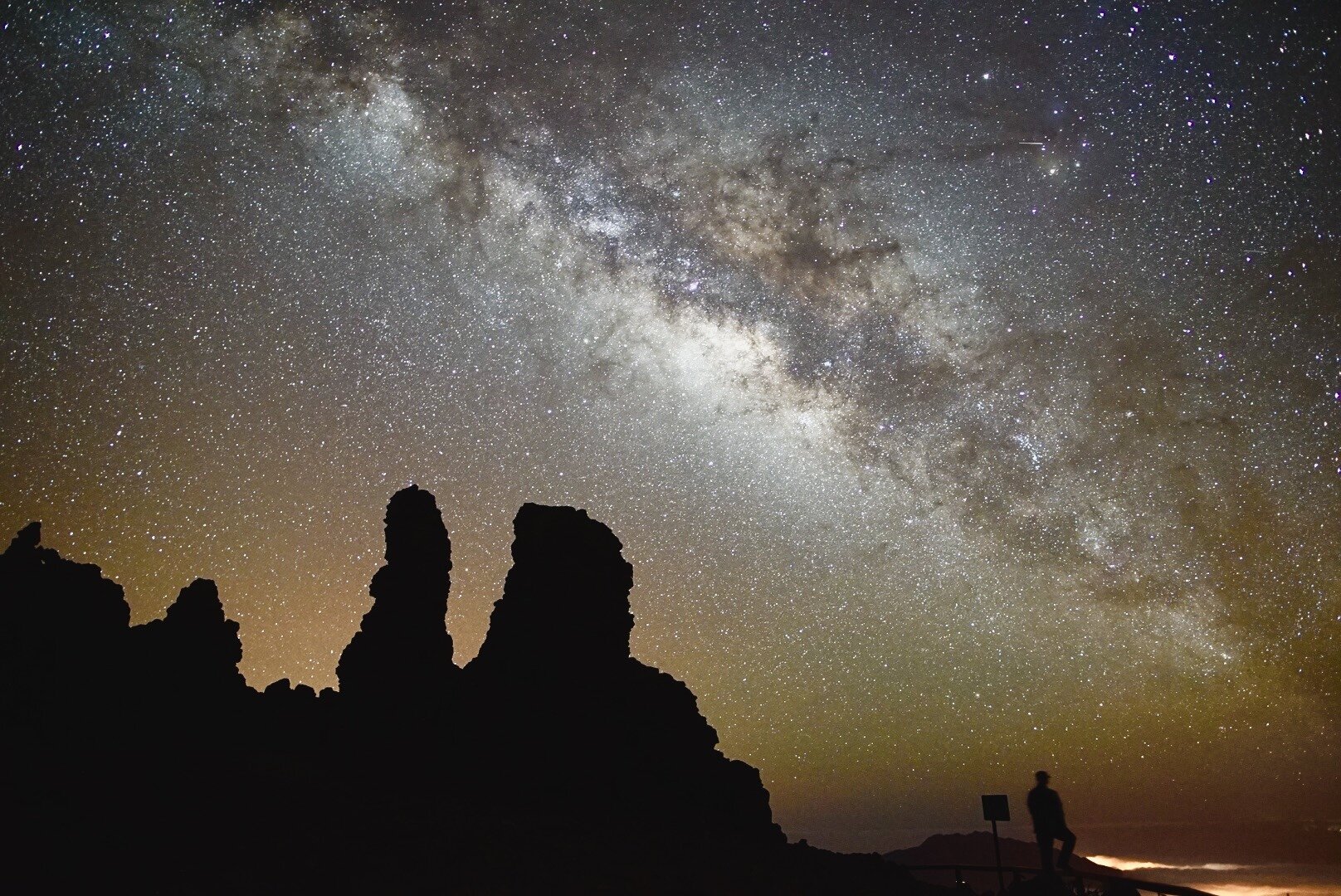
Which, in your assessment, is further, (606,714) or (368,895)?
(606,714)

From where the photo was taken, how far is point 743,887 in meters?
19.8

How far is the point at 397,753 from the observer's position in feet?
117

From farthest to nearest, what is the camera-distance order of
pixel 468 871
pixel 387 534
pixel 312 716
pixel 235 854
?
pixel 387 534 → pixel 312 716 → pixel 235 854 → pixel 468 871

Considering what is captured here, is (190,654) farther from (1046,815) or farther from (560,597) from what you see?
(1046,815)

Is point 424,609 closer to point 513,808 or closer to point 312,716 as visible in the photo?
point 312,716

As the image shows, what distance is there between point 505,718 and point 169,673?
1706 cm

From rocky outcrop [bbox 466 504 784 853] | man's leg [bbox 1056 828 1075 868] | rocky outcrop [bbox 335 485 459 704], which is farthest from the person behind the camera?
rocky outcrop [bbox 335 485 459 704]

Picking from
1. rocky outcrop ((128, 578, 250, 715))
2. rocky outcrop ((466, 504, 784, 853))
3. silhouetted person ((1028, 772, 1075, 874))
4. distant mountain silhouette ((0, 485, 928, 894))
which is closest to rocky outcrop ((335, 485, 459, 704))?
distant mountain silhouette ((0, 485, 928, 894))

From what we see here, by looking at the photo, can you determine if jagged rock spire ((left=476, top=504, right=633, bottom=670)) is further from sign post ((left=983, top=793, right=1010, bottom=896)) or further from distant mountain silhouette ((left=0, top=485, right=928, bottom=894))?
sign post ((left=983, top=793, right=1010, bottom=896))

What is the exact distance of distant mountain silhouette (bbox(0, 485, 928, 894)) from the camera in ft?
65.9

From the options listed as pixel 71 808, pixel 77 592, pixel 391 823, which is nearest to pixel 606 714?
pixel 391 823

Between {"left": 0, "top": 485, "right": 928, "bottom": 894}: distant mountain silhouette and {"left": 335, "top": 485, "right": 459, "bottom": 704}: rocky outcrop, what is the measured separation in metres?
0.13

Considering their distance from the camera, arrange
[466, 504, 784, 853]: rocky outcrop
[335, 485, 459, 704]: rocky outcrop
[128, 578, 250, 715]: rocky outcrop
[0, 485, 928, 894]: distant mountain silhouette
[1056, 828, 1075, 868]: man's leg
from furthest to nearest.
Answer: [335, 485, 459, 704]: rocky outcrop → [128, 578, 250, 715]: rocky outcrop → [466, 504, 784, 853]: rocky outcrop → [0, 485, 928, 894]: distant mountain silhouette → [1056, 828, 1075, 868]: man's leg

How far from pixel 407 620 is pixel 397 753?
25.6 feet
